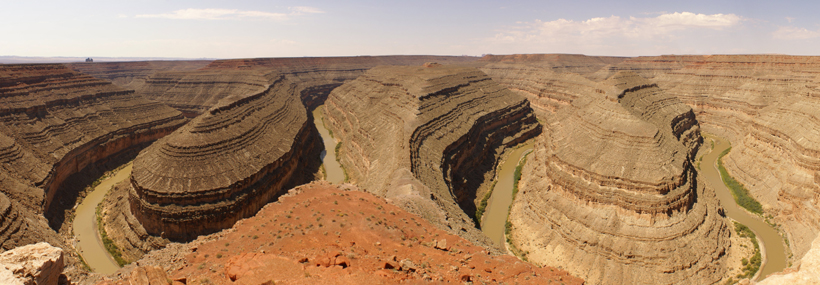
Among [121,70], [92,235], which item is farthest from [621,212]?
[121,70]

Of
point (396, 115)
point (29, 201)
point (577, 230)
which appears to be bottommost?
point (577, 230)

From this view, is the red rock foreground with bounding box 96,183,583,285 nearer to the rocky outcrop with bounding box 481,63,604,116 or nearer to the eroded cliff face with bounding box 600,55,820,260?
the eroded cliff face with bounding box 600,55,820,260

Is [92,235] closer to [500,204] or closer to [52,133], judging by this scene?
[52,133]

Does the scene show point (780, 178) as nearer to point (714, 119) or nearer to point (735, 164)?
point (735, 164)

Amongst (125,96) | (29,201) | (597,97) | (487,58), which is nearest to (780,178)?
(597,97)

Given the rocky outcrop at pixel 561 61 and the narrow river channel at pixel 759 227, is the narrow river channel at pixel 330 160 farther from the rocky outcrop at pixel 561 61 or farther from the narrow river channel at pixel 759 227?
the rocky outcrop at pixel 561 61

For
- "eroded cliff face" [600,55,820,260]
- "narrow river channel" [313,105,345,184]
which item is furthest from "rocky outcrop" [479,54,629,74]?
"narrow river channel" [313,105,345,184]

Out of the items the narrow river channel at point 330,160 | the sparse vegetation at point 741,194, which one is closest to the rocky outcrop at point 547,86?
the sparse vegetation at point 741,194
